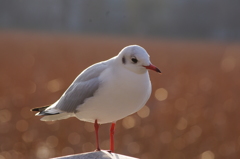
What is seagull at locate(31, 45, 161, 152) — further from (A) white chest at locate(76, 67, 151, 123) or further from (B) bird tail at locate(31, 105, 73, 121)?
(B) bird tail at locate(31, 105, 73, 121)

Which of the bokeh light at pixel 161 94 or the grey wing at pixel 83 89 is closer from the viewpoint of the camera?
the grey wing at pixel 83 89

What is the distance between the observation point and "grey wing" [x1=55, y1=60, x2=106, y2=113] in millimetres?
1974

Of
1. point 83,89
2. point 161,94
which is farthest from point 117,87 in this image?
point 161,94

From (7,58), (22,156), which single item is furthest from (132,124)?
(7,58)

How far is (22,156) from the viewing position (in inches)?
154

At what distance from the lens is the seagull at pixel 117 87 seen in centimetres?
183

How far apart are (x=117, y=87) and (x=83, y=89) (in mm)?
245

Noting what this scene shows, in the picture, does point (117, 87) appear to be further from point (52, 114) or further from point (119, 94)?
point (52, 114)

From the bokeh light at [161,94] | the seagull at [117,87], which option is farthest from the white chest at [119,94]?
the bokeh light at [161,94]

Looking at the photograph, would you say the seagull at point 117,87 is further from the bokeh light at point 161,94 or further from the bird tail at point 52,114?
the bokeh light at point 161,94

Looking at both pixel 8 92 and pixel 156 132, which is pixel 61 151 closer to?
pixel 156 132

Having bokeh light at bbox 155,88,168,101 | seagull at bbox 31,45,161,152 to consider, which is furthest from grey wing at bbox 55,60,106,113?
bokeh light at bbox 155,88,168,101

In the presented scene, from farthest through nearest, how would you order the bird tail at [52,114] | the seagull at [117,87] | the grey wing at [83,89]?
the bird tail at [52,114] < the grey wing at [83,89] < the seagull at [117,87]

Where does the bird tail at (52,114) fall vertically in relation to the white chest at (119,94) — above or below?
below
